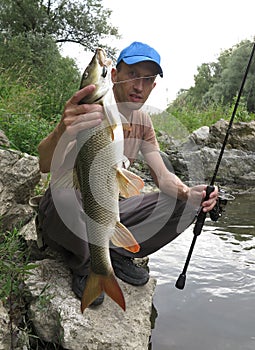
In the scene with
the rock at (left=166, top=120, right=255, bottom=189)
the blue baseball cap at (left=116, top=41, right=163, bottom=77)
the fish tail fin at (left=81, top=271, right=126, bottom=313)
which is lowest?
A: the rock at (left=166, top=120, right=255, bottom=189)

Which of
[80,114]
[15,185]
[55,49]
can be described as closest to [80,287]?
[15,185]

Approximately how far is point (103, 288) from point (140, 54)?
164cm

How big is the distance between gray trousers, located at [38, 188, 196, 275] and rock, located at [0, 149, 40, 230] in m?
0.41

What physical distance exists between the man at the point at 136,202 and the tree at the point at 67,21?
14.7 m

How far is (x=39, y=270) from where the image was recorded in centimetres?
288

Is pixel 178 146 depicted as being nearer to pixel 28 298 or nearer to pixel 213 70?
pixel 28 298

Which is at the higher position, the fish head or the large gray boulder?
the fish head

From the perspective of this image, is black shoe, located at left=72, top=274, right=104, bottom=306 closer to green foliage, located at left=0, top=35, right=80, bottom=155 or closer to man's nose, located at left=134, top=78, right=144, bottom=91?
man's nose, located at left=134, top=78, right=144, bottom=91

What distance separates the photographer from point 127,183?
207 centimetres

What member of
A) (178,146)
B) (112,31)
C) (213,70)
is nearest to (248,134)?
(178,146)

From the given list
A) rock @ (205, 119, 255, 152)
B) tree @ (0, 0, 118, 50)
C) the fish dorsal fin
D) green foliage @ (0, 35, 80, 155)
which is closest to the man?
the fish dorsal fin

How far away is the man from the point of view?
8.95 ft

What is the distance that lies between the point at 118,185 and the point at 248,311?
5.81ft

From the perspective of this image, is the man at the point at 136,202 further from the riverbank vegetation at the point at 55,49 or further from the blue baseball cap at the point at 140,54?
the riverbank vegetation at the point at 55,49
